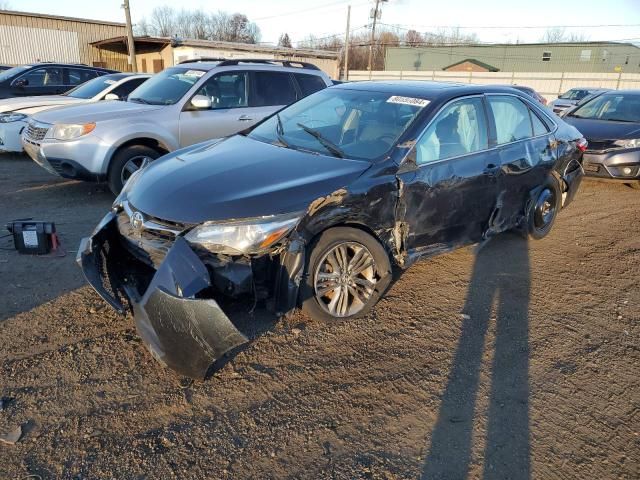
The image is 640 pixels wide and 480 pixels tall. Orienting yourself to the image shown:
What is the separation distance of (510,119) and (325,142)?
204 cm

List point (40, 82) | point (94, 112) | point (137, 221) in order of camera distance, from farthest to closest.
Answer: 1. point (40, 82)
2. point (94, 112)
3. point (137, 221)

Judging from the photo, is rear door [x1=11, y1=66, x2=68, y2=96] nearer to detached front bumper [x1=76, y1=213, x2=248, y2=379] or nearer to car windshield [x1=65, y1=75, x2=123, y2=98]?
car windshield [x1=65, y1=75, x2=123, y2=98]

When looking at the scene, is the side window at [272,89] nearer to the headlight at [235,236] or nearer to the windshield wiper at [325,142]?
the windshield wiper at [325,142]

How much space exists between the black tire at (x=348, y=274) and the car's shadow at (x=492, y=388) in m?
0.76

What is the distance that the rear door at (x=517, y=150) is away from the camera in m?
4.57

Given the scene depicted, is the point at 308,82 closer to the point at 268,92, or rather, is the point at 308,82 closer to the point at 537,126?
the point at 268,92

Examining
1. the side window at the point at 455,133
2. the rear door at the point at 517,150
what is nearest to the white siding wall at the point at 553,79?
the rear door at the point at 517,150

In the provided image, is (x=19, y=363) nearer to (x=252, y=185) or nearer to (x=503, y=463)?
(x=252, y=185)

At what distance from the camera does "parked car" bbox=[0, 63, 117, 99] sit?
1038 centimetres

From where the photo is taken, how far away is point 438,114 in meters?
4.00

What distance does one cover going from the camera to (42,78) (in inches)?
433

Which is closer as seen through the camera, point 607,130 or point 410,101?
point 410,101

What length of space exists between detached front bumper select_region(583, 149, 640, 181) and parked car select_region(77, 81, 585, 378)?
3922mm

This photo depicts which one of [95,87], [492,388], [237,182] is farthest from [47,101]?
[492,388]
